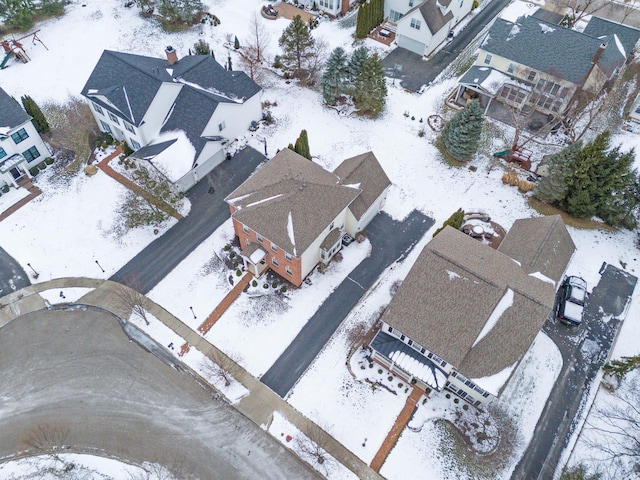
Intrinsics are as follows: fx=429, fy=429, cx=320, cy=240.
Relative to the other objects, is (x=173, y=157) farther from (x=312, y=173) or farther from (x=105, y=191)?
(x=312, y=173)

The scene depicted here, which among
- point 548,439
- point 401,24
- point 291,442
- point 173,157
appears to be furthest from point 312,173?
point 401,24

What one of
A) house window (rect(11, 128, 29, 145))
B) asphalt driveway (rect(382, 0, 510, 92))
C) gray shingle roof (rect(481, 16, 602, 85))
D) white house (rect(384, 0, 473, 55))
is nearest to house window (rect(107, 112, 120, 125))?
house window (rect(11, 128, 29, 145))

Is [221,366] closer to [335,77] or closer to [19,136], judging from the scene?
[19,136]

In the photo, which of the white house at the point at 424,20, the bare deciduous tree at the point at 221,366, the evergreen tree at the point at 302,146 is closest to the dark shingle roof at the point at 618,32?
the white house at the point at 424,20

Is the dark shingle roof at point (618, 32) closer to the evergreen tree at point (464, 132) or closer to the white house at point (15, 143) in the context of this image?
the evergreen tree at point (464, 132)

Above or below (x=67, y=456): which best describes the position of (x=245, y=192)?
above

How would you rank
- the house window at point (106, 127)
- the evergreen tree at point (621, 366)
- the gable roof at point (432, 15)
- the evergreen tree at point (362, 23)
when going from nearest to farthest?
1. the evergreen tree at point (621, 366)
2. the house window at point (106, 127)
3. the gable roof at point (432, 15)
4. the evergreen tree at point (362, 23)
